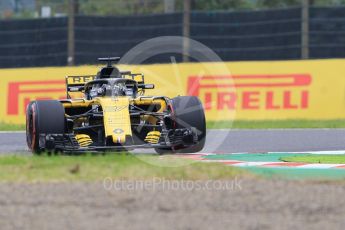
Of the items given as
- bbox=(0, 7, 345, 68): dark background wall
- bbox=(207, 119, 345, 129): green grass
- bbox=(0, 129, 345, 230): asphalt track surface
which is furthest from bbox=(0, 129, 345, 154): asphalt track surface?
bbox=(0, 129, 345, 230): asphalt track surface

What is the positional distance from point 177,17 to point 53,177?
41.5ft

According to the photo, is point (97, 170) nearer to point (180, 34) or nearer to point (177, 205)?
point (177, 205)

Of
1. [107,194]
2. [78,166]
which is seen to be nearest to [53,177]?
[78,166]

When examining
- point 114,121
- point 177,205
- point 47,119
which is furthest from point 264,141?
point 177,205

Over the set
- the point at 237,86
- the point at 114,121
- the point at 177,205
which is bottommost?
the point at 177,205

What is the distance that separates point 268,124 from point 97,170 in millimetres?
9712

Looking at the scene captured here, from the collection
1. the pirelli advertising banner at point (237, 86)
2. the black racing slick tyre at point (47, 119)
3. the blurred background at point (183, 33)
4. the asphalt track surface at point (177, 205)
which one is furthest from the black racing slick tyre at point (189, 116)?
the blurred background at point (183, 33)

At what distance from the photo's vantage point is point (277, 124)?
18.6 metres

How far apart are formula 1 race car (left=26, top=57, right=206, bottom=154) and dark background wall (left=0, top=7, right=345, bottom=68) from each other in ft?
25.5

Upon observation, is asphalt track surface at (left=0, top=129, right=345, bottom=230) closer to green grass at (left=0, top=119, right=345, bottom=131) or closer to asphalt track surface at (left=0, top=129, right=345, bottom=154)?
asphalt track surface at (left=0, top=129, right=345, bottom=154)

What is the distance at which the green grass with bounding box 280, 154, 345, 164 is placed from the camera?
11820 mm

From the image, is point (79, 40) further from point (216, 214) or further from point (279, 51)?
point (216, 214)

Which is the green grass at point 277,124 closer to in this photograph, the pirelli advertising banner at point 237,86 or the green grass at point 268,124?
the green grass at point 268,124

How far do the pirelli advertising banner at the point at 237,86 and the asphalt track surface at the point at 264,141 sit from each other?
60.0 inches
